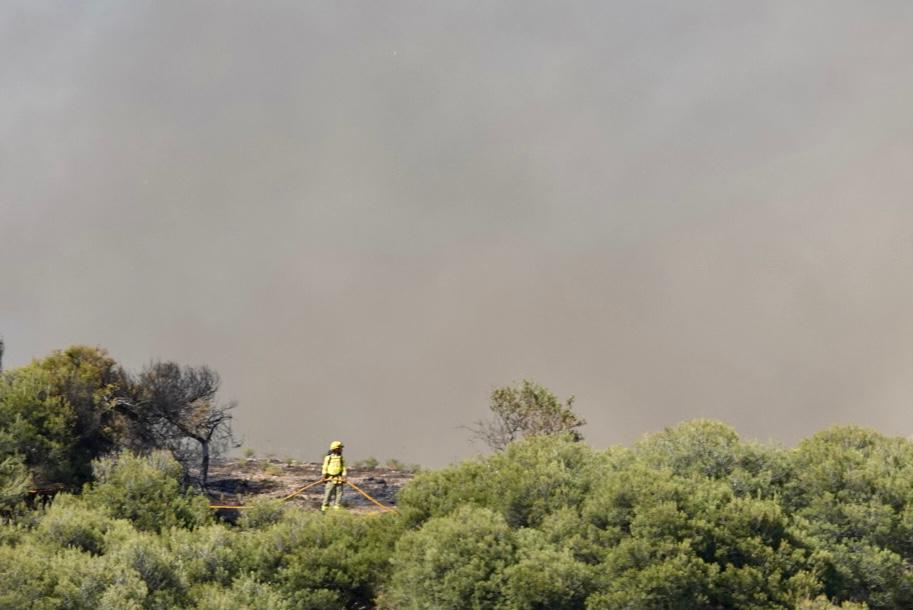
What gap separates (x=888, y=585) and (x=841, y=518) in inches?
89.6

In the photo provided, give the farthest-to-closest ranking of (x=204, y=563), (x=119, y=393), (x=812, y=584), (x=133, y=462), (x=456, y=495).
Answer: (x=119, y=393) → (x=133, y=462) → (x=456, y=495) → (x=204, y=563) → (x=812, y=584)

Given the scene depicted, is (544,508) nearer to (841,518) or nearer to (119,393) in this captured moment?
(841,518)

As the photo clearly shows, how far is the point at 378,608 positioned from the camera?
37656 millimetres

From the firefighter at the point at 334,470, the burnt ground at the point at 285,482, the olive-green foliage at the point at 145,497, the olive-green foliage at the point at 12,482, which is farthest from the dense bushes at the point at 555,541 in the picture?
the burnt ground at the point at 285,482

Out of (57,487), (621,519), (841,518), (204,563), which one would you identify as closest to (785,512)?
(841,518)

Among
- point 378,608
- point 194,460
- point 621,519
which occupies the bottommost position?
point 378,608

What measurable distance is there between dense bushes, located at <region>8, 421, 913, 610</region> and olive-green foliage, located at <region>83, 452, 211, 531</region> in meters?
0.16

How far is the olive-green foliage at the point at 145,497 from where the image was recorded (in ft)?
136

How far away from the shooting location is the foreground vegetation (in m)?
34.6

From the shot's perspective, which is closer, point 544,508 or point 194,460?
point 544,508

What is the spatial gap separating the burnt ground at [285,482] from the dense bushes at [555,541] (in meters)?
7.99

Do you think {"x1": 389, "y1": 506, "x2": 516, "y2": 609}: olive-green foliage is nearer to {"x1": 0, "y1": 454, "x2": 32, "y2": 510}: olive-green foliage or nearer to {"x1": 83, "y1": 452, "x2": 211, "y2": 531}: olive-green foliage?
{"x1": 83, "y1": 452, "x2": 211, "y2": 531}: olive-green foliage

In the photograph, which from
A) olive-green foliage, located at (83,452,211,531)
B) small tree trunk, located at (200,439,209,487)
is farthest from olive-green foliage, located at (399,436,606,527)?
small tree trunk, located at (200,439,209,487)

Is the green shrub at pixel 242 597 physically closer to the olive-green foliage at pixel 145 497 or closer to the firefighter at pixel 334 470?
the olive-green foliage at pixel 145 497
